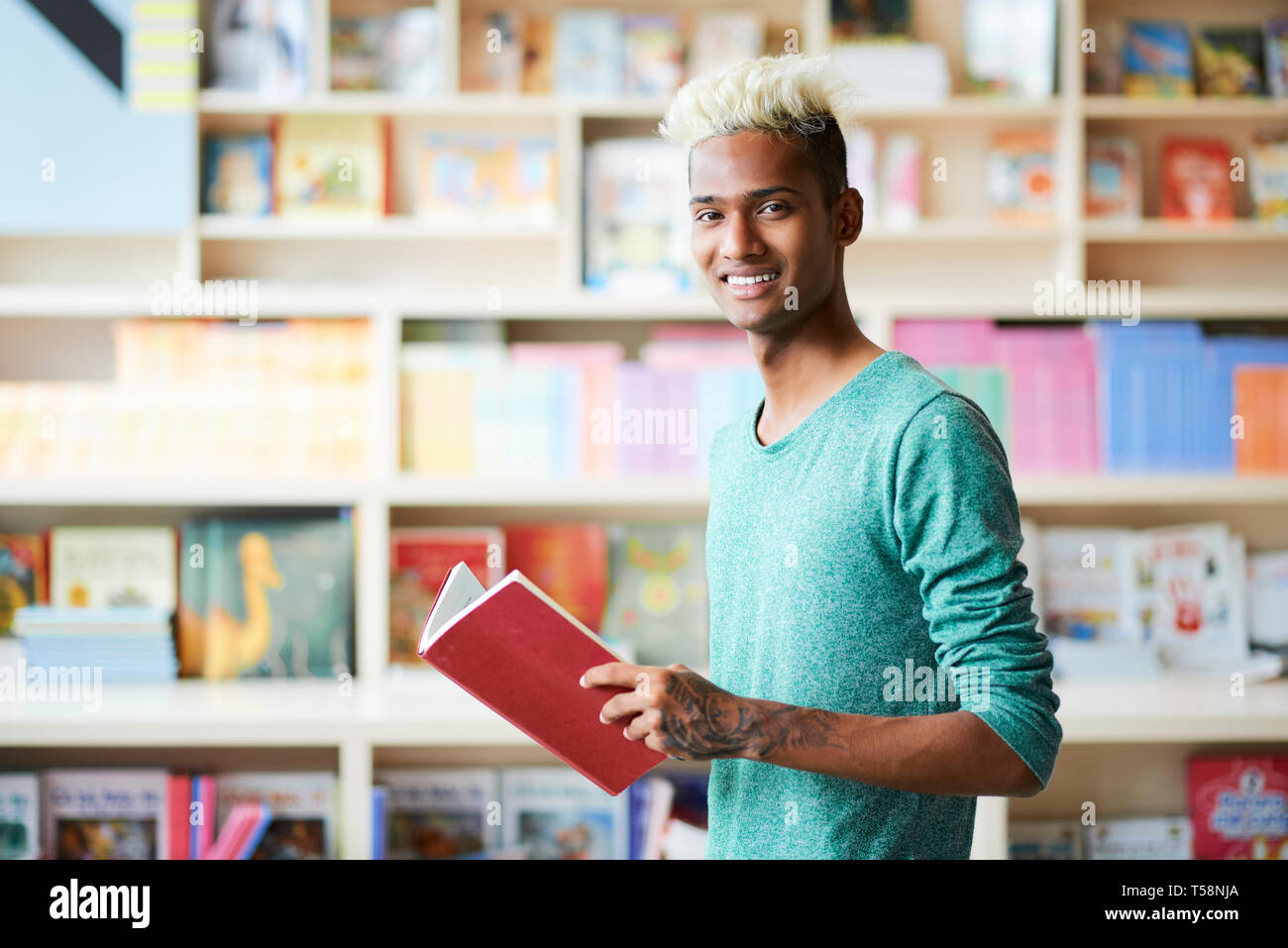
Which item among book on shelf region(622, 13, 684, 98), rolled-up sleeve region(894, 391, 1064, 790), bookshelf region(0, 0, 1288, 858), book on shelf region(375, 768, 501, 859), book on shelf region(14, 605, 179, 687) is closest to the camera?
rolled-up sleeve region(894, 391, 1064, 790)

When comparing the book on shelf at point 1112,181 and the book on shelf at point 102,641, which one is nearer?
the book on shelf at point 102,641

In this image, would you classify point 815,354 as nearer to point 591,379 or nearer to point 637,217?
point 591,379

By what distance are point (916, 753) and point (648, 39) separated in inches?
79.6

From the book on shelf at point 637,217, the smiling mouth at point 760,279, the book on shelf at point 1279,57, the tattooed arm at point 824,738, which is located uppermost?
the book on shelf at point 1279,57

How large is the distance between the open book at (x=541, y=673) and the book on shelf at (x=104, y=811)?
5.37 ft

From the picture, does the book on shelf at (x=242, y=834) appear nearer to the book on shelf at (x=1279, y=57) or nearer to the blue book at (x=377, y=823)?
the blue book at (x=377, y=823)

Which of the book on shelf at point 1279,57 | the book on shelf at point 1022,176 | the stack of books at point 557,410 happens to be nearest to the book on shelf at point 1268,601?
the book on shelf at point 1022,176

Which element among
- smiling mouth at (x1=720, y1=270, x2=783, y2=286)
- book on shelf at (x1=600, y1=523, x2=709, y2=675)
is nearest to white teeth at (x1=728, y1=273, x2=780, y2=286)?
smiling mouth at (x1=720, y1=270, x2=783, y2=286)

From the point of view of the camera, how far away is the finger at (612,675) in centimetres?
95

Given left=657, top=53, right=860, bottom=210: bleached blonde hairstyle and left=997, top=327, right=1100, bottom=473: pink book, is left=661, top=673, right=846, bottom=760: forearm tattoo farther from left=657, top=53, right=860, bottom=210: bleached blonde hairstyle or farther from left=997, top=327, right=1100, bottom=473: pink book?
left=997, top=327, right=1100, bottom=473: pink book

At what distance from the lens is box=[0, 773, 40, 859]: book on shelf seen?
88.4 inches

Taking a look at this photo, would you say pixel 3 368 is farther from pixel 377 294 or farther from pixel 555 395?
pixel 555 395

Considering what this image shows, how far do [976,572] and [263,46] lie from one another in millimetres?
2206

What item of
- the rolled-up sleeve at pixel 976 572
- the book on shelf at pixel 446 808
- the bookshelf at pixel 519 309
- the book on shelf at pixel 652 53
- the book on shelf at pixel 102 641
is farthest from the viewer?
the book on shelf at pixel 652 53
